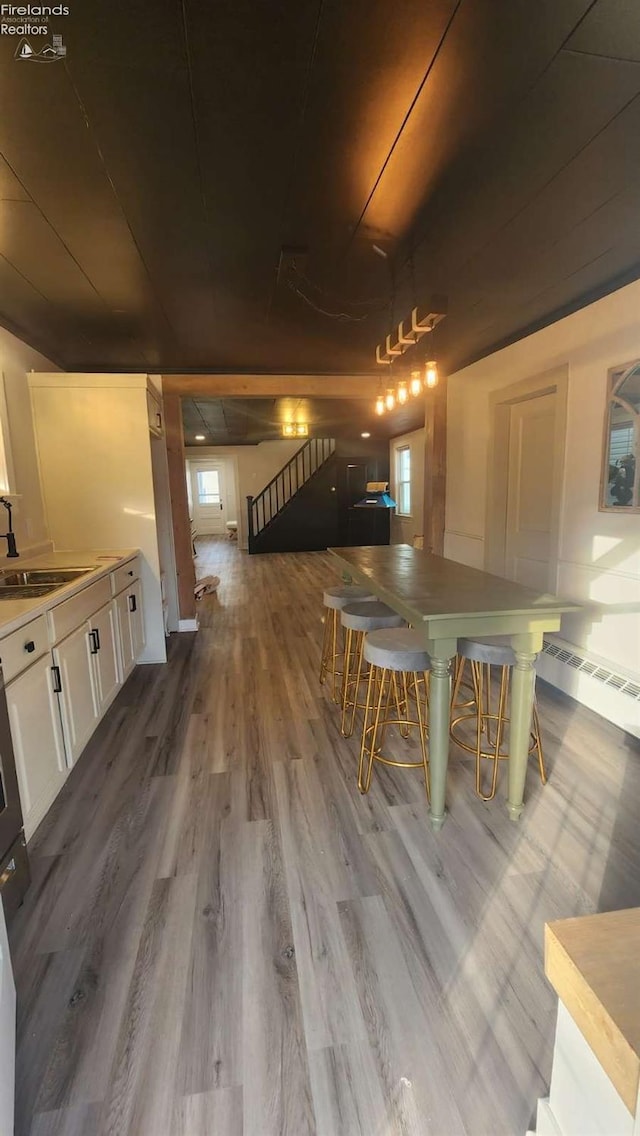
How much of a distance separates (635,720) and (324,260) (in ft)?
9.35

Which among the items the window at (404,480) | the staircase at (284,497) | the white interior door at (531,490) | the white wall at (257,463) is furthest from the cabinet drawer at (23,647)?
the white wall at (257,463)

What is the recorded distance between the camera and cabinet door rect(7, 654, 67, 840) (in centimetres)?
172

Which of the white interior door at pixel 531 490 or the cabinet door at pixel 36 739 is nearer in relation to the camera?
the cabinet door at pixel 36 739

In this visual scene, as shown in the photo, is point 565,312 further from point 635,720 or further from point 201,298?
point 635,720

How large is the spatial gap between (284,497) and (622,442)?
8.46 m

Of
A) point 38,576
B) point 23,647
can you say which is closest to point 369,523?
point 38,576

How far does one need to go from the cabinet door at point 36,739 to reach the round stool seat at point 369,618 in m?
1.47

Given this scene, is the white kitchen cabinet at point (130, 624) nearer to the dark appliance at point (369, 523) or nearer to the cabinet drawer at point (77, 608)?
the cabinet drawer at point (77, 608)

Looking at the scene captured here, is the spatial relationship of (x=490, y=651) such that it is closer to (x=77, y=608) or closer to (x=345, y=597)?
(x=345, y=597)

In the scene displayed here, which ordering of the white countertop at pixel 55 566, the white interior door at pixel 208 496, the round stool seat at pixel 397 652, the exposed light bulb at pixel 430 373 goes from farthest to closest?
the white interior door at pixel 208 496 → the exposed light bulb at pixel 430 373 → the round stool seat at pixel 397 652 → the white countertop at pixel 55 566

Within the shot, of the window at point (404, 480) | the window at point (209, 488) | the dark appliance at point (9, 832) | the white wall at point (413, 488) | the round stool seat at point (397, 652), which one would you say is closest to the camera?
the dark appliance at point (9, 832)

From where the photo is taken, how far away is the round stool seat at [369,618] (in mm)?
2584

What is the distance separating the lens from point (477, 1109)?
105 cm

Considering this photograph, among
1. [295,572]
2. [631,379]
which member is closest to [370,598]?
[631,379]
